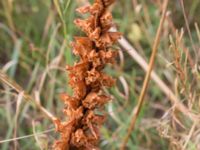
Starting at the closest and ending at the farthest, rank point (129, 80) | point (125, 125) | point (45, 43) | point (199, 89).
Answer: point (199, 89)
point (125, 125)
point (129, 80)
point (45, 43)

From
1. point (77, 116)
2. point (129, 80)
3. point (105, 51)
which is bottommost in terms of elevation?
point (129, 80)

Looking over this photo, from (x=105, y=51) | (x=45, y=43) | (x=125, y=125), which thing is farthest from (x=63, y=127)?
(x=45, y=43)

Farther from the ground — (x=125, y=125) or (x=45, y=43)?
(x=45, y=43)

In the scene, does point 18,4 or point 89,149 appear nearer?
point 89,149

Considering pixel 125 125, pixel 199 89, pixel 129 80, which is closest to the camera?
pixel 199 89

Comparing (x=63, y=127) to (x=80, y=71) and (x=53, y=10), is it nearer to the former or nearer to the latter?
(x=80, y=71)
